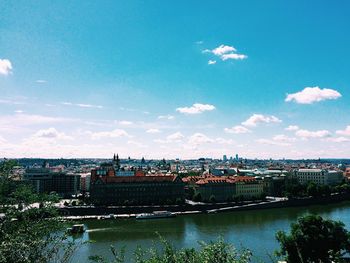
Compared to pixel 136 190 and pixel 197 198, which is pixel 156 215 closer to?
pixel 136 190

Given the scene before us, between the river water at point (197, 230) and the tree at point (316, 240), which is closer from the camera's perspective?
the tree at point (316, 240)

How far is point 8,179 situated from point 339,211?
52072 millimetres

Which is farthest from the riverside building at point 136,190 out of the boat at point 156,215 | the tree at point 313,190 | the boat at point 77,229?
the tree at point 313,190

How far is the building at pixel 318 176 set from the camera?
96375 millimetres

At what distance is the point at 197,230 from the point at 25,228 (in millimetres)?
29621

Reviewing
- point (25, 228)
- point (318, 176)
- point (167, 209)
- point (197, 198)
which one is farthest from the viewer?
point (318, 176)

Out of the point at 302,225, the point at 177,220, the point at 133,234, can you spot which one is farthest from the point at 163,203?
the point at 302,225

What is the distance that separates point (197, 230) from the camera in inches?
1626

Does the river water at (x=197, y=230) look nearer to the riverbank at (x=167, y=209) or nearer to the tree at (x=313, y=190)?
the riverbank at (x=167, y=209)

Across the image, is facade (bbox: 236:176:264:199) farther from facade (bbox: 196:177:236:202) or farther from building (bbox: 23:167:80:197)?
building (bbox: 23:167:80:197)

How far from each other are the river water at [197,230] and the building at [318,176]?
38.8 metres

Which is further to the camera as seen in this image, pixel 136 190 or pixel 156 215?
pixel 136 190

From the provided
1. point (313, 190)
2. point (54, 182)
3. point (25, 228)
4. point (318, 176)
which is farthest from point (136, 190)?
point (318, 176)

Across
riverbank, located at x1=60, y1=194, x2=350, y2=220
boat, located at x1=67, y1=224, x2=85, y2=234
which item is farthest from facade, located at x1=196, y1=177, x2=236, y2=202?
boat, located at x1=67, y1=224, x2=85, y2=234
